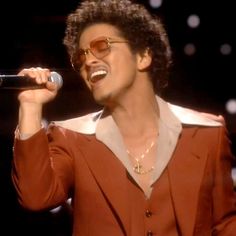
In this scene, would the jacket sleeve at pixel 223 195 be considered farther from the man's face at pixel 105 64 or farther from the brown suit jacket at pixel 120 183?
the man's face at pixel 105 64

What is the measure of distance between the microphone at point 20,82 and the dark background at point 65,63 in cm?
26

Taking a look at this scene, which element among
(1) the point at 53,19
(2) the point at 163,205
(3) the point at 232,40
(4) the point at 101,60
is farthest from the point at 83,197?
(3) the point at 232,40

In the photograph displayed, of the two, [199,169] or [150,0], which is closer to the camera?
[199,169]

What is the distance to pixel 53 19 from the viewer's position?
141cm

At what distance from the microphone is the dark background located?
0.26m

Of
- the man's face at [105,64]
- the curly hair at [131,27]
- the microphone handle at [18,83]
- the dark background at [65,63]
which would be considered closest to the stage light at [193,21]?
the dark background at [65,63]

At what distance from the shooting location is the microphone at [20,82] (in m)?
0.98

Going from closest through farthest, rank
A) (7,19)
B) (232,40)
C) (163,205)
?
(163,205) < (7,19) < (232,40)

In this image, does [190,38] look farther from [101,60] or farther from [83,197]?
[83,197]

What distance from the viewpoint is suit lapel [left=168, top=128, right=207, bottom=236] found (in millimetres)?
1130

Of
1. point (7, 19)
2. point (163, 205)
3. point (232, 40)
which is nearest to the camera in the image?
point (163, 205)

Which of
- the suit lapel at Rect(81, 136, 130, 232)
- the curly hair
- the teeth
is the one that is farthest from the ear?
the suit lapel at Rect(81, 136, 130, 232)

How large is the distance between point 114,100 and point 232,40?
19.6 inches

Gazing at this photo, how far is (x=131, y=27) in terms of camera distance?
1.23m
